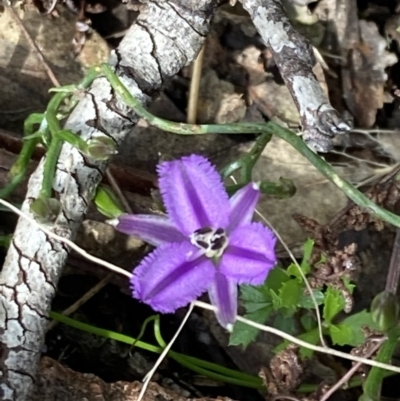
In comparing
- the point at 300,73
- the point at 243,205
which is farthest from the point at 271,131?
the point at 243,205

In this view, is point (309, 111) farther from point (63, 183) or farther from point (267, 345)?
point (267, 345)

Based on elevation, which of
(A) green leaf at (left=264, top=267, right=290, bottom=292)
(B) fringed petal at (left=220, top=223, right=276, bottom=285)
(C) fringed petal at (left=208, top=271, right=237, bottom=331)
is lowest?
(A) green leaf at (left=264, top=267, right=290, bottom=292)

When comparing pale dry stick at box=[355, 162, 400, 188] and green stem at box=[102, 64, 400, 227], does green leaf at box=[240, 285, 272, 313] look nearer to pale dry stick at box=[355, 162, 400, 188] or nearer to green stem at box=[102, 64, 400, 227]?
green stem at box=[102, 64, 400, 227]

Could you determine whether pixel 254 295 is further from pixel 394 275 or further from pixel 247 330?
pixel 394 275

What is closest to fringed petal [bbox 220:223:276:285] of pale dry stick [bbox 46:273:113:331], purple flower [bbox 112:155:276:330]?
purple flower [bbox 112:155:276:330]

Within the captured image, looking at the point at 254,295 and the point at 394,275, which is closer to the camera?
the point at 394,275

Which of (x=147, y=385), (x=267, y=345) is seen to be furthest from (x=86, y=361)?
(x=267, y=345)
